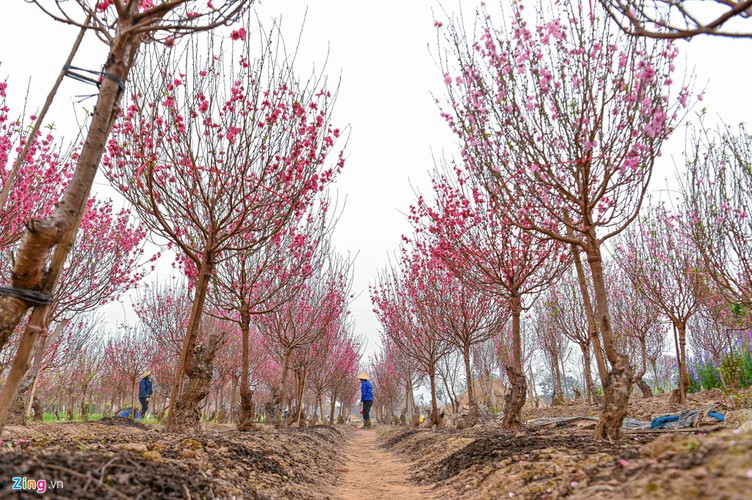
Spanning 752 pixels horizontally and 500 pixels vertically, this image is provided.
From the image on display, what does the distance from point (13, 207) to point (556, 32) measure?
8852mm

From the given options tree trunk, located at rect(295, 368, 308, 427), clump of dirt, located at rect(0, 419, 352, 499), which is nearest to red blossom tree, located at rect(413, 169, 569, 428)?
clump of dirt, located at rect(0, 419, 352, 499)

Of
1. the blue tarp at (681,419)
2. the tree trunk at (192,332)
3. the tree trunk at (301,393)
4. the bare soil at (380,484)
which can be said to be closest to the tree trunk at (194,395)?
the tree trunk at (192,332)

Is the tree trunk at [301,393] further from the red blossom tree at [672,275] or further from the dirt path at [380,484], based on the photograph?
the red blossom tree at [672,275]

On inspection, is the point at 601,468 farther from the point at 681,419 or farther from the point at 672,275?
the point at 672,275

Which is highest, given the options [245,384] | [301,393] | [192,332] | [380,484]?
[192,332]

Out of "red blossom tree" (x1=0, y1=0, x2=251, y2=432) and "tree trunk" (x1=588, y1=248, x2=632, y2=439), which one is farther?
"tree trunk" (x1=588, y1=248, x2=632, y2=439)

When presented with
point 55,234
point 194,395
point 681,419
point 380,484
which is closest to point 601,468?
point 55,234

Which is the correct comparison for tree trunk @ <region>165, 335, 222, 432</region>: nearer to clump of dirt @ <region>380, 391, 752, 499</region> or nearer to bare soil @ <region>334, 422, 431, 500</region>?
bare soil @ <region>334, 422, 431, 500</region>

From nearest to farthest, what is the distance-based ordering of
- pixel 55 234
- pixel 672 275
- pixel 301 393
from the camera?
pixel 55 234 → pixel 672 275 → pixel 301 393

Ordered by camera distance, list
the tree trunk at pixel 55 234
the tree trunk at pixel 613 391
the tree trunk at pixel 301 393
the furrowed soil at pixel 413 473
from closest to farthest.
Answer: the furrowed soil at pixel 413 473
the tree trunk at pixel 55 234
the tree trunk at pixel 613 391
the tree trunk at pixel 301 393

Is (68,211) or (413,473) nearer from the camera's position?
(68,211)

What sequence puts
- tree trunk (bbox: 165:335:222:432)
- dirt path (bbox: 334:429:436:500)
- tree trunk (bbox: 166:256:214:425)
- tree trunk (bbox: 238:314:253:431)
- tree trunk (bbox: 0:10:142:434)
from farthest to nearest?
tree trunk (bbox: 238:314:253:431), tree trunk (bbox: 165:335:222:432), tree trunk (bbox: 166:256:214:425), dirt path (bbox: 334:429:436:500), tree trunk (bbox: 0:10:142:434)

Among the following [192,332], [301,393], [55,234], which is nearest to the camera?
[55,234]

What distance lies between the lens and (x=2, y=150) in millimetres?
7156
